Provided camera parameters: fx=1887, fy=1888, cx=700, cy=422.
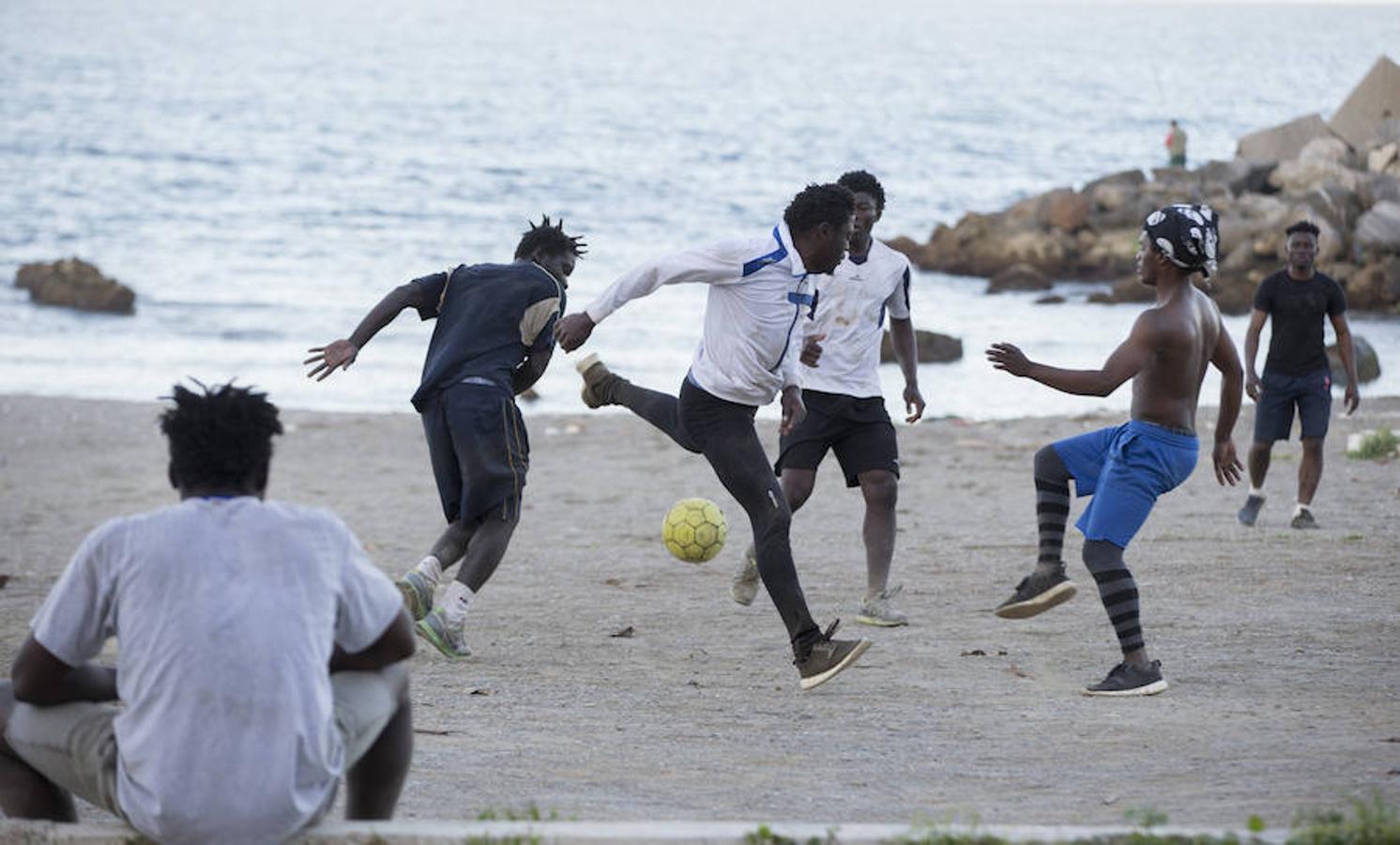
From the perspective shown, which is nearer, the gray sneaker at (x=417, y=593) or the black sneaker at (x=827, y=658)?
the black sneaker at (x=827, y=658)

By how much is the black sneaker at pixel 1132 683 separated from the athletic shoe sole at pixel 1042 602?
0.37 m

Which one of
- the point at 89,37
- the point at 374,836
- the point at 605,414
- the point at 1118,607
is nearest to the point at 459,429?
the point at 1118,607

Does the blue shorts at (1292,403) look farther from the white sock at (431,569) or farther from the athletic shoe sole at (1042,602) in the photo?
the white sock at (431,569)

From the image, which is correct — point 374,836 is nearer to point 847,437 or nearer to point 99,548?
point 99,548

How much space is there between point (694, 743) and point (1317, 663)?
2.84 meters

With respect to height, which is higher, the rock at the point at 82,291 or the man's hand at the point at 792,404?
the man's hand at the point at 792,404

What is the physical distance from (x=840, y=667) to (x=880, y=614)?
1705 millimetres

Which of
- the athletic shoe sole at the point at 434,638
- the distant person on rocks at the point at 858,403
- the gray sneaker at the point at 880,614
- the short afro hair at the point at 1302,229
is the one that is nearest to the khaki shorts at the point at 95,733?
the athletic shoe sole at the point at 434,638

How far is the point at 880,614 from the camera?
29.2 ft

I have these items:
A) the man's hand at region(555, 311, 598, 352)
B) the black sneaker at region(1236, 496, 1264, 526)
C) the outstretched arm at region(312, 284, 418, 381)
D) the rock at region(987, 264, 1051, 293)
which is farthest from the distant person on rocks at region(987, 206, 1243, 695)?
the rock at region(987, 264, 1051, 293)

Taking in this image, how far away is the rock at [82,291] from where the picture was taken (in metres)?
28.5

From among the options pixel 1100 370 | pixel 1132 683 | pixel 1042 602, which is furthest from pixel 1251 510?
pixel 1100 370

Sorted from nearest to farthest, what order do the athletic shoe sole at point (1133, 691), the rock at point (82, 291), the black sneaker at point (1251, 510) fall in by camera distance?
the athletic shoe sole at point (1133, 691)
the black sneaker at point (1251, 510)
the rock at point (82, 291)

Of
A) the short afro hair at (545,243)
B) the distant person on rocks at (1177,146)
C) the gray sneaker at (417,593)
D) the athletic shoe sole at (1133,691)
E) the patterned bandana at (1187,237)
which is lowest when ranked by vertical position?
the athletic shoe sole at (1133,691)
